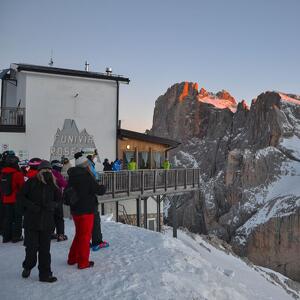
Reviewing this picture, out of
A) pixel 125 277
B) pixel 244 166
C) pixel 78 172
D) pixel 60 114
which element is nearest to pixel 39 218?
A: pixel 78 172

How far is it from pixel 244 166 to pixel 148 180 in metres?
58.0

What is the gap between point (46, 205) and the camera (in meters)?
5.80

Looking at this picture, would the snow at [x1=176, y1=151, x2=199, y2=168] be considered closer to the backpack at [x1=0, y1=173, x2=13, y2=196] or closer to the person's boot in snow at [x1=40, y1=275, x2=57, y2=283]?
the backpack at [x1=0, y1=173, x2=13, y2=196]

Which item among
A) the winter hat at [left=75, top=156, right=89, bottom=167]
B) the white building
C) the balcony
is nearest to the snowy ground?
the winter hat at [left=75, top=156, right=89, bottom=167]

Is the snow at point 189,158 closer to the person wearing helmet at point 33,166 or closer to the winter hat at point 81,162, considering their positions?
the person wearing helmet at point 33,166

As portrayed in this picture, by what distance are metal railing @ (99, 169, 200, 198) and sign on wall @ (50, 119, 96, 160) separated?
297 centimetres

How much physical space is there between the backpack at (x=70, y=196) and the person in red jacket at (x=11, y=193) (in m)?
1.87

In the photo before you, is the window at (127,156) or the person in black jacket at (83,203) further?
the window at (127,156)

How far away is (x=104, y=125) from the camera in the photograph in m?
20.8

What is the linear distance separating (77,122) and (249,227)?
Answer: 4410 centimetres

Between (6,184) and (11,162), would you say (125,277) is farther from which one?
(11,162)

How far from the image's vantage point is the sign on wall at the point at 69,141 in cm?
1959

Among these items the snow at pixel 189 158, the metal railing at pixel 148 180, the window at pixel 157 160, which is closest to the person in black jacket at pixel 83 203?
the metal railing at pixel 148 180

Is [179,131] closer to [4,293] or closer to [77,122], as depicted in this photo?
[77,122]
